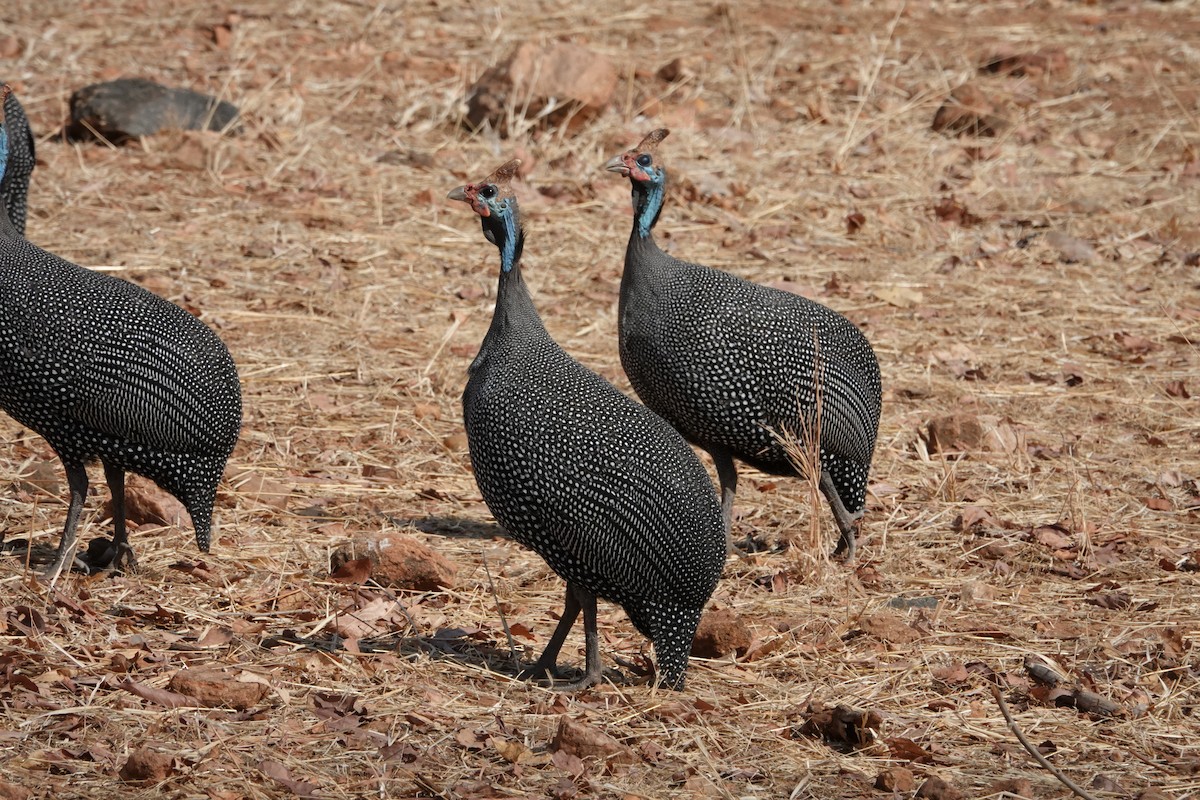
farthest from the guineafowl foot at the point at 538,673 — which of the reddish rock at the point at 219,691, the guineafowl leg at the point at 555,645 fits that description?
the reddish rock at the point at 219,691

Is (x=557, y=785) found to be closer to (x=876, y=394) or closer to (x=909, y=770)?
(x=909, y=770)

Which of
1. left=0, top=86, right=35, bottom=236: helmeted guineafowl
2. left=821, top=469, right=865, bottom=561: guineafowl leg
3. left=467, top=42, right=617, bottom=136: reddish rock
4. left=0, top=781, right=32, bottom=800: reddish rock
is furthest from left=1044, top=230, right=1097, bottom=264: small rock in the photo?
Answer: left=0, top=781, right=32, bottom=800: reddish rock

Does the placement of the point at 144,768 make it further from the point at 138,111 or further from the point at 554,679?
the point at 138,111

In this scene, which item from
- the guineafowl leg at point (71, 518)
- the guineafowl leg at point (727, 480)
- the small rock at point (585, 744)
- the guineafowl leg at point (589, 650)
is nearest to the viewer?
the small rock at point (585, 744)

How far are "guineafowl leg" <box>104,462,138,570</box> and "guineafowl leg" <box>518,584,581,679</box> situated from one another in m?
1.40

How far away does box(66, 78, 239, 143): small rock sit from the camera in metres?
9.35

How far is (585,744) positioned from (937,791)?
33.5 inches

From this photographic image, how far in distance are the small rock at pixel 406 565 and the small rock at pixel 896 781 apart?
1.73m

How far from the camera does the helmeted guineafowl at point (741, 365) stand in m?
5.38

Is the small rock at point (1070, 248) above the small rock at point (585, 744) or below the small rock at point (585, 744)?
above

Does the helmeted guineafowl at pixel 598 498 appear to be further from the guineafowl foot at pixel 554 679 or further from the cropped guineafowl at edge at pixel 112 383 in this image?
the cropped guineafowl at edge at pixel 112 383

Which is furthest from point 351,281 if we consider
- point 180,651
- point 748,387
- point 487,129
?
point 180,651

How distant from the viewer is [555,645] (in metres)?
4.48

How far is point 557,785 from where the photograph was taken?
12.2 feet
